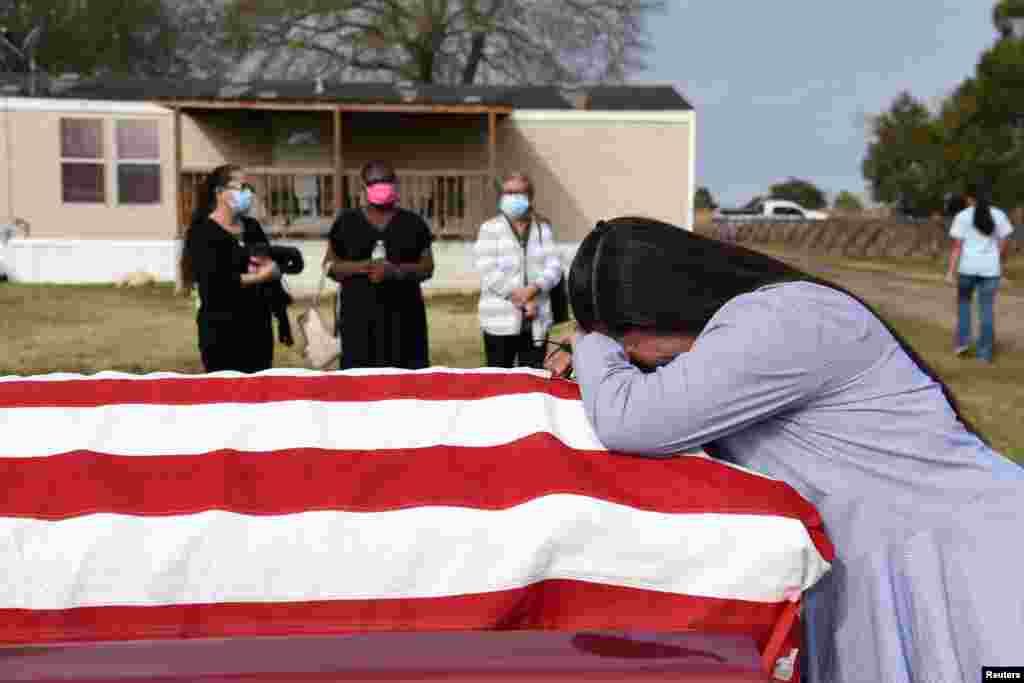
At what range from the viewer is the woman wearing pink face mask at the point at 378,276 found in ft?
20.5

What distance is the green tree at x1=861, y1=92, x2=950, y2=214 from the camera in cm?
4028

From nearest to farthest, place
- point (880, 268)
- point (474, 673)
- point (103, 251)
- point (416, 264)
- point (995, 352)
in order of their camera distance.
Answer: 1. point (474, 673)
2. point (416, 264)
3. point (995, 352)
4. point (103, 251)
5. point (880, 268)

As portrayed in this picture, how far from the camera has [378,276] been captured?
6.18 metres

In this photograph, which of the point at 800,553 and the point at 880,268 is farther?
the point at 880,268

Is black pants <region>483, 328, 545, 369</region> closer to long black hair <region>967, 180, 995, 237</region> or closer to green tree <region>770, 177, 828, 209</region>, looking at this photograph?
long black hair <region>967, 180, 995, 237</region>

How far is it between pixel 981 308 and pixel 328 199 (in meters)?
12.6

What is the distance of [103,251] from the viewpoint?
63.6 feet

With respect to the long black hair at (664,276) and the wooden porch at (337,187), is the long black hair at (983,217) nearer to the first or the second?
the long black hair at (664,276)

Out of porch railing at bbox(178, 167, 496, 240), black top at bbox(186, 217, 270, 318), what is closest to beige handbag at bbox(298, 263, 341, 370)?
black top at bbox(186, 217, 270, 318)

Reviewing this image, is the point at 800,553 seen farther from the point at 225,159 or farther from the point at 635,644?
the point at 225,159

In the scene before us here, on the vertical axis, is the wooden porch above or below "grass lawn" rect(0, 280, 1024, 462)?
above

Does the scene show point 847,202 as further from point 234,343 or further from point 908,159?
point 234,343

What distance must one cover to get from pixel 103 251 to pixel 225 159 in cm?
285

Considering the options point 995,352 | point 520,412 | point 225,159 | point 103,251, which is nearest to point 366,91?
point 225,159
